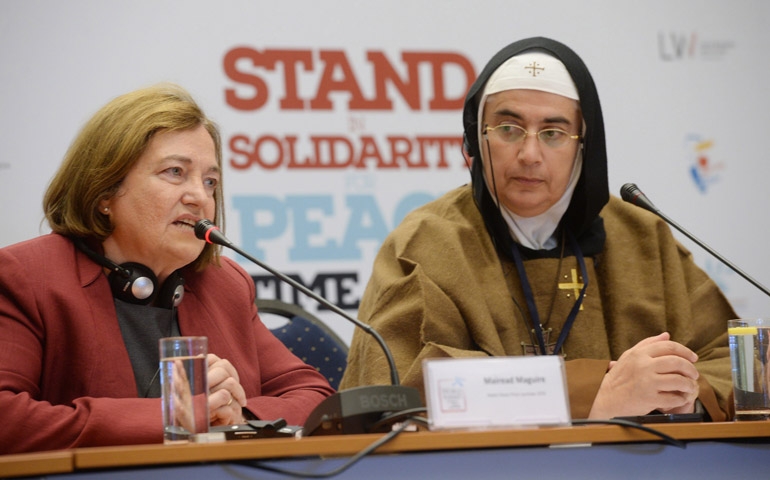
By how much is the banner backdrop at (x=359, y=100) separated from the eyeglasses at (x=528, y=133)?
44.1 inches

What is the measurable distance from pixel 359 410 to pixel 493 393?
0.22m

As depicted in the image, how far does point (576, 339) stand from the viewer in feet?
8.86

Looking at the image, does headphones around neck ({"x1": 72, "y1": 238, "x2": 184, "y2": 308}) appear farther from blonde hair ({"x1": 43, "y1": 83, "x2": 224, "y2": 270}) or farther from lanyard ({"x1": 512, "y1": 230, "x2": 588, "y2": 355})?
lanyard ({"x1": 512, "y1": 230, "x2": 588, "y2": 355})

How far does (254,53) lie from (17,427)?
7.08ft

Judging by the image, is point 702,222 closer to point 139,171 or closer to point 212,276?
point 212,276

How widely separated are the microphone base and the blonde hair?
0.95 m

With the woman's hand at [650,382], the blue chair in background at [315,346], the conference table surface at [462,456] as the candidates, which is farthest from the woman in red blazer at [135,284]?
the woman's hand at [650,382]

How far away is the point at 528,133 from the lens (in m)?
2.72

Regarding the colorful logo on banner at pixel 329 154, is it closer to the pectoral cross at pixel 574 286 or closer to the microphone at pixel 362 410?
the pectoral cross at pixel 574 286

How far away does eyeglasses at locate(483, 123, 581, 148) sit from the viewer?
273cm

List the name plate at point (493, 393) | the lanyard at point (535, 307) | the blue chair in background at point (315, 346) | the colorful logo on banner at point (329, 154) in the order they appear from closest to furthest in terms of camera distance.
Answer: the name plate at point (493, 393)
the lanyard at point (535, 307)
the blue chair in background at point (315, 346)
the colorful logo on banner at point (329, 154)

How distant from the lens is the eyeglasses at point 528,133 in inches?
107

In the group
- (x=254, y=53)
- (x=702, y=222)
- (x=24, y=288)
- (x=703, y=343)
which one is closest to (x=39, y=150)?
(x=254, y=53)

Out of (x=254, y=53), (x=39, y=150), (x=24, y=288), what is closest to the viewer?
(x=24, y=288)
